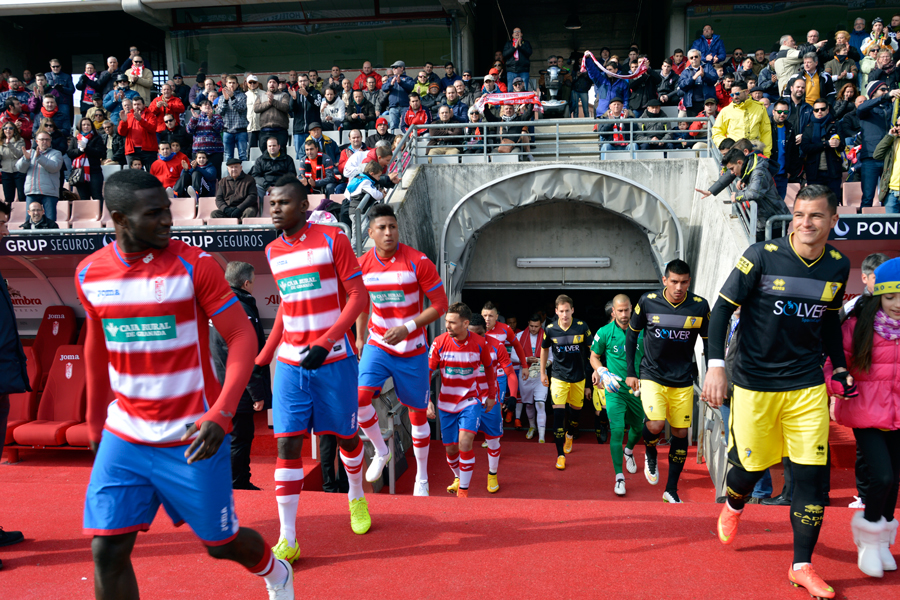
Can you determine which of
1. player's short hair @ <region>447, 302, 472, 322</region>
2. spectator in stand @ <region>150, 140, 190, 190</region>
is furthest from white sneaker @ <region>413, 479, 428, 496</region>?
spectator in stand @ <region>150, 140, 190, 190</region>

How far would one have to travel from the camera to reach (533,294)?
17672 mm

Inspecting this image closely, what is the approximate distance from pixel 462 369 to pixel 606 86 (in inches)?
376

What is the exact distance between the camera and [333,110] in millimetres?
13805

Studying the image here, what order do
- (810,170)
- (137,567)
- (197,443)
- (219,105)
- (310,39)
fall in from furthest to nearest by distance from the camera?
1. (310,39)
2. (219,105)
3. (810,170)
4. (137,567)
5. (197,443)

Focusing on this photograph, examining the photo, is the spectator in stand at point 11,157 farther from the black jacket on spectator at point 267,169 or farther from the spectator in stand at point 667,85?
the spectator in stand at point 667,85

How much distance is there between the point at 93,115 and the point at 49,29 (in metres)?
11.7

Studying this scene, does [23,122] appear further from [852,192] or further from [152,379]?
[852,192]

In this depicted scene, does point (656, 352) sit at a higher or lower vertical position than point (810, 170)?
lower

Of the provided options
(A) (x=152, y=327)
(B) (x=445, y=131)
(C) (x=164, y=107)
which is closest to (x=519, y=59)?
(B) (x=445, y=131)

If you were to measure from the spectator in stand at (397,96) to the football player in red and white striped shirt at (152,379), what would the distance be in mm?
11577

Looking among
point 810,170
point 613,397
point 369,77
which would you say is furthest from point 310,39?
point 613,397

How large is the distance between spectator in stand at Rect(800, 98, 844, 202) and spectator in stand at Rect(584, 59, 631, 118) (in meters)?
4.03

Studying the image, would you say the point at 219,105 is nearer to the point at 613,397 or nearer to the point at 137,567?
the point at 613,397

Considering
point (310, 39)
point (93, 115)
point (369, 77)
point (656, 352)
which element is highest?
point (310, 39)
